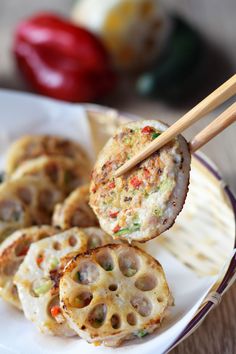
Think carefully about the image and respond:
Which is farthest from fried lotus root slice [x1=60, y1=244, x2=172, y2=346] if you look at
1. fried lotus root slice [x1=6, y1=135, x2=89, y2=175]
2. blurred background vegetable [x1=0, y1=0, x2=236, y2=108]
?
blurred background vegetable [x1=0, y1=0, x2=236, y2=108]

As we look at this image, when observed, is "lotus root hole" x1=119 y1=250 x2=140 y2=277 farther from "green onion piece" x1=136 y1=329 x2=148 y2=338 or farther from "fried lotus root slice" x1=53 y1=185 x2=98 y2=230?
"fried lotus root slice" x1=53 y1=185 x2=98 y2=230

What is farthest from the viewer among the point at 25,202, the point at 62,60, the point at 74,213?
the point at 62,60

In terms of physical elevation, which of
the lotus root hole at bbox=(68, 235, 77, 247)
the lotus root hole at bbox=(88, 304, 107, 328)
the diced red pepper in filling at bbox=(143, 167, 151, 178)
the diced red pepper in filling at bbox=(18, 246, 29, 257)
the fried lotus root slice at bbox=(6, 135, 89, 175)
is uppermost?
the diced red pepper in filling at bbox=(143, 167, 151, 178)

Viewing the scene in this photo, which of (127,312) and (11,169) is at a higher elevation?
(127,312)

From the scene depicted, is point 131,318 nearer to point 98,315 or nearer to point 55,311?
point 98,315

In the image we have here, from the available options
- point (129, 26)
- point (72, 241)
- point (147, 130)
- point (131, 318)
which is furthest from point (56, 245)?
point (129, 26)

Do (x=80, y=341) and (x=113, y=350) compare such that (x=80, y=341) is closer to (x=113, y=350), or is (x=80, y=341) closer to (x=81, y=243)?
(x=113, y=350)

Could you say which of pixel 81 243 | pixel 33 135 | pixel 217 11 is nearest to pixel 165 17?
pixel 217 11
